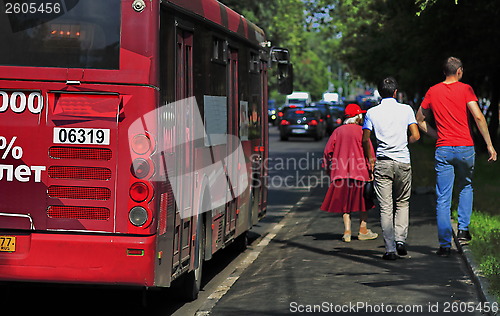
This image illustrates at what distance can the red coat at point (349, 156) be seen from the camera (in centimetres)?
1325

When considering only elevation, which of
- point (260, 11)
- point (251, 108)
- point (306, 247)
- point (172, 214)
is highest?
point (260, 11)

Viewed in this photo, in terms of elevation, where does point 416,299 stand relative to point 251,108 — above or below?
below

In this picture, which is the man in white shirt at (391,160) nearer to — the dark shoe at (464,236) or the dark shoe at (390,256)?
the dark shoe at (390,256)

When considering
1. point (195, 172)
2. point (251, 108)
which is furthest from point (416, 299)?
point (251, 108)

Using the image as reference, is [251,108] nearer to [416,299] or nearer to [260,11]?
[416,299]

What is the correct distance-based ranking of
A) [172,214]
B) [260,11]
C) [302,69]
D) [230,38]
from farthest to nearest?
1. [302,69]
2. [260,11]
3. [230,38]
4. [172,214]

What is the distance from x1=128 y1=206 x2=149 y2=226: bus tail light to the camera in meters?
7.64

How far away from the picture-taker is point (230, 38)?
35.5 ft

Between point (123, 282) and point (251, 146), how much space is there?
508 centimetres

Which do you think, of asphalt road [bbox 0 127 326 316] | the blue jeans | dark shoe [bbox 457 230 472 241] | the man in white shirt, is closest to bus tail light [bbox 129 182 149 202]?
asphalt road [bbox 0 127 326 316]

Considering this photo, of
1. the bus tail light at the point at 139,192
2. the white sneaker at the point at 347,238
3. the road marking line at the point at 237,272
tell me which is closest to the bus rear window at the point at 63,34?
the bus tail light at the point at 139,192

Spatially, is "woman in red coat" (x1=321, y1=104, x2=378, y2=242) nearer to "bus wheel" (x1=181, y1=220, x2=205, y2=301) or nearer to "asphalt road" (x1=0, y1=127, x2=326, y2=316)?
"asphalt road" (x1=0, y1=127, x2=326, y2=316)

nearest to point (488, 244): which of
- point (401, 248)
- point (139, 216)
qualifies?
point (401, 248)

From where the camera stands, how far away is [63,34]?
7.69 metres
